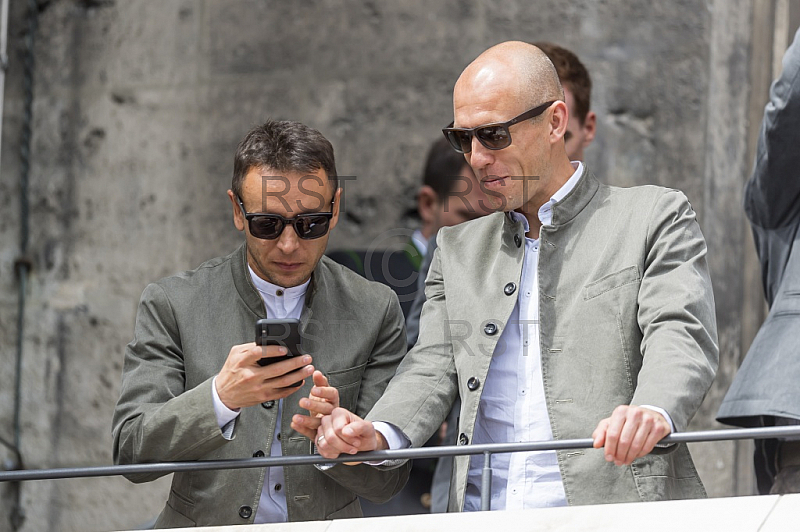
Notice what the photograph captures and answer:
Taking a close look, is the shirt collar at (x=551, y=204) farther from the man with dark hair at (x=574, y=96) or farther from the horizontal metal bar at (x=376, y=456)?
the man with dark hair at (x=574, y=96)

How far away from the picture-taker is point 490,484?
3.34 metres

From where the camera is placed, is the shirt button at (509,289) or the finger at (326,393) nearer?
the finger at (326,393)

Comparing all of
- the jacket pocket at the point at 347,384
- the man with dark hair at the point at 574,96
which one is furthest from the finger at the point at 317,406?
the man with dark hair at the point at 574,96

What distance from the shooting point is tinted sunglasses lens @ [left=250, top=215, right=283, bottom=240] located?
356cm

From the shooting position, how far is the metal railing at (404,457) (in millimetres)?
3213

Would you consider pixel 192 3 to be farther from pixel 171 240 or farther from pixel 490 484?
pixel 490 484

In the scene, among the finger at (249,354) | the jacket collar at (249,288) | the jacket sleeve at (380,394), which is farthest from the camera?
the jacket collar at (249,288)

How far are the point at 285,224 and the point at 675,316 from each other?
107 centimetres

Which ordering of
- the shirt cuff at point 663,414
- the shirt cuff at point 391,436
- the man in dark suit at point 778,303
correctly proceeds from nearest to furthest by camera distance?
the shirt cuff at point 663,414 < the shirt cuff at point 391,436 < the man in dark suit at point 778,303

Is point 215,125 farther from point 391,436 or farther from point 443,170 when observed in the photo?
point 391,436

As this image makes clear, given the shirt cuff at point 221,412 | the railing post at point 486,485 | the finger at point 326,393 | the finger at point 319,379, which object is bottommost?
the railing post at point 486,485

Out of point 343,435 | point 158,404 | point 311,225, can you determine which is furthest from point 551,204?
point 158,404

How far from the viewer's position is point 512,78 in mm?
3600

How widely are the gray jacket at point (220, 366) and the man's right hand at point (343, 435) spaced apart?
170mm
